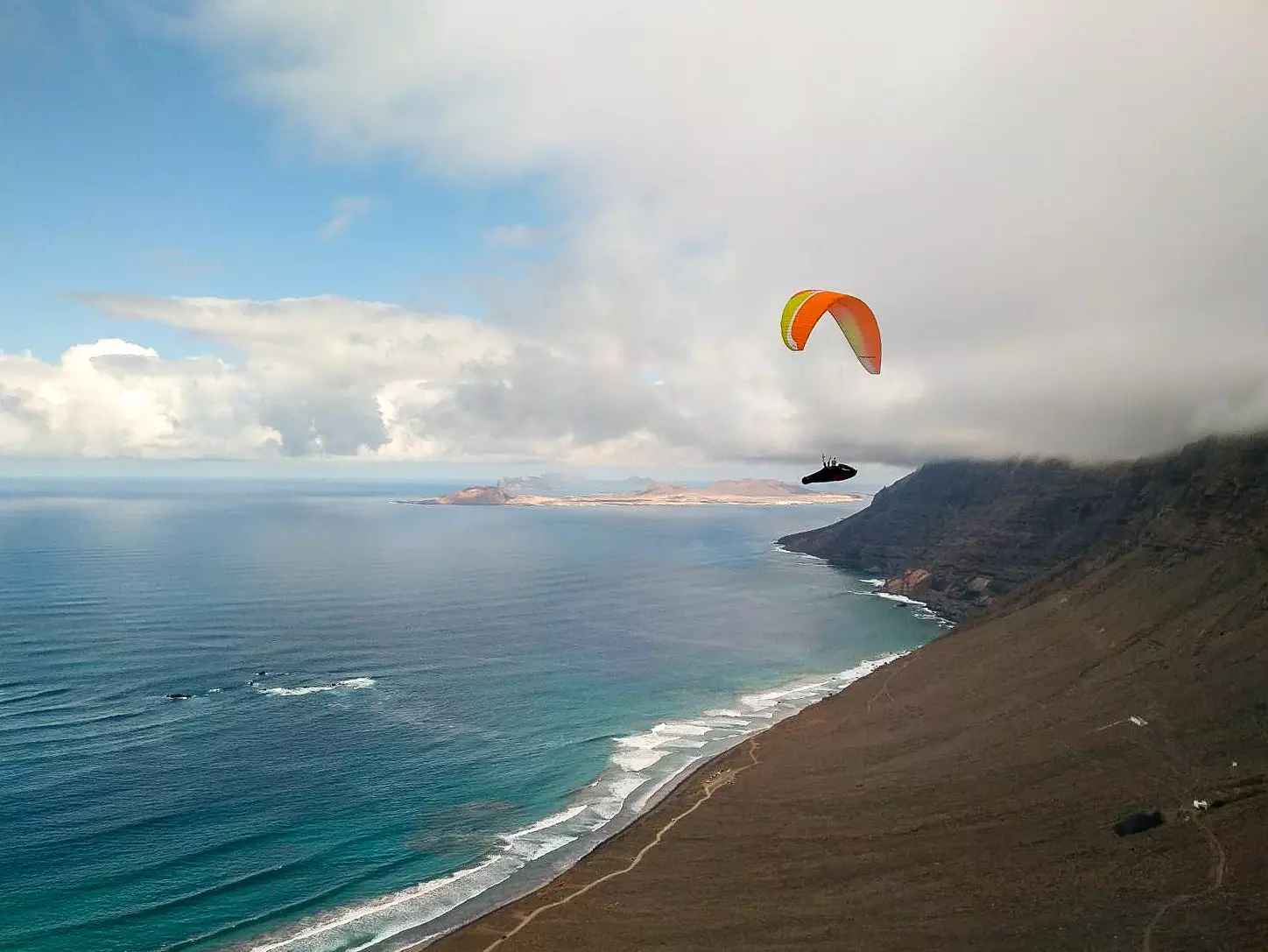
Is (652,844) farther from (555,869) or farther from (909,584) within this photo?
(909,584)

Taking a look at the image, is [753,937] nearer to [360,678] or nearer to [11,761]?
[11,761]

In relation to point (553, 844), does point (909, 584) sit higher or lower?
higher

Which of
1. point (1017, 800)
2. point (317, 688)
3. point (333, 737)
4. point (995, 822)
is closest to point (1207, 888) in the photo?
point (995, 822)

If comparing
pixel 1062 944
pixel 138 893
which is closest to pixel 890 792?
pixel 1062 944

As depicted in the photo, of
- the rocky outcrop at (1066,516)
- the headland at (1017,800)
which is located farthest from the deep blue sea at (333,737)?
the rocky outcrop at (1066,516)

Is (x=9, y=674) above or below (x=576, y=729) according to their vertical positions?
above

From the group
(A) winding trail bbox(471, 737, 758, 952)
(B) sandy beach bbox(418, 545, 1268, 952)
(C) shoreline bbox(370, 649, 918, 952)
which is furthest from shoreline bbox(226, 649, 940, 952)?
(A) winding trail bbox(471, 737, 758, 952)

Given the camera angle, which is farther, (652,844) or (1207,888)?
(652,844)
